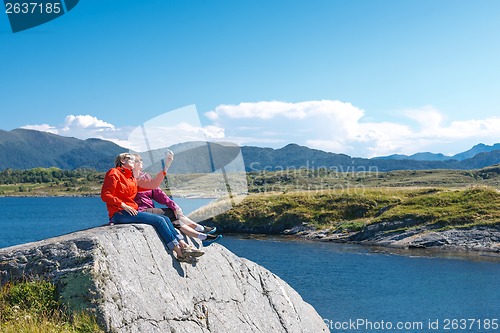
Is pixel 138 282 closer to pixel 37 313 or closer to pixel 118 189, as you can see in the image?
pixel 37 313

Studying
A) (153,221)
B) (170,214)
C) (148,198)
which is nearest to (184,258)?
(153,221)

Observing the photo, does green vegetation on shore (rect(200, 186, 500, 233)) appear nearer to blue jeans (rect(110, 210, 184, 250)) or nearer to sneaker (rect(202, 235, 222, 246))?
sneaker (rect(202, 235, 222, 246))

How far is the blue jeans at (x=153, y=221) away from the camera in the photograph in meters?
11.4

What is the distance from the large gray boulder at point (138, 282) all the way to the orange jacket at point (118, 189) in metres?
0.56

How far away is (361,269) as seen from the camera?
181 feet

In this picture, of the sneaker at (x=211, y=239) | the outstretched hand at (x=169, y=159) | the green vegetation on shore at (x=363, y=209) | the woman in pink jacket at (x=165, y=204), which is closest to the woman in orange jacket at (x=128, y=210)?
the woman in pink jacket at (x=165, y=204)

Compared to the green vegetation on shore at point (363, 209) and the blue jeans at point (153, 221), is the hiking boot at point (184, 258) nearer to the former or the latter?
the blue jeans at point (153, 221)

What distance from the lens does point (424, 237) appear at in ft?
237

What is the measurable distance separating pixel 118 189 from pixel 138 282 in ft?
8.04

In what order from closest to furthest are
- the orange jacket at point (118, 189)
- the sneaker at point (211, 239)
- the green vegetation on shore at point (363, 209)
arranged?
1. the orange jacket at point (118, 189)
2. the sneaker at point (211, 239)
3. the green vegetation on shore at point (363, 209)

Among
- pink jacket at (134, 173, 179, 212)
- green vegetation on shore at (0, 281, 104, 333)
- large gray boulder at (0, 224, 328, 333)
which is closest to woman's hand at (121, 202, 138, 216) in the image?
large gray boulder at (0, 224, 328, 333)

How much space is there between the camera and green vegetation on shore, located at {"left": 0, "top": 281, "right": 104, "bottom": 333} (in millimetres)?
8781

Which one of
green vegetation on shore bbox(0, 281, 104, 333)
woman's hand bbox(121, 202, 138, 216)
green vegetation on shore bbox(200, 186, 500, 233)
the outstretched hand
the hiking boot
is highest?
the outstretched hand

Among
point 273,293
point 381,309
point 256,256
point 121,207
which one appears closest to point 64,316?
point 121,207
